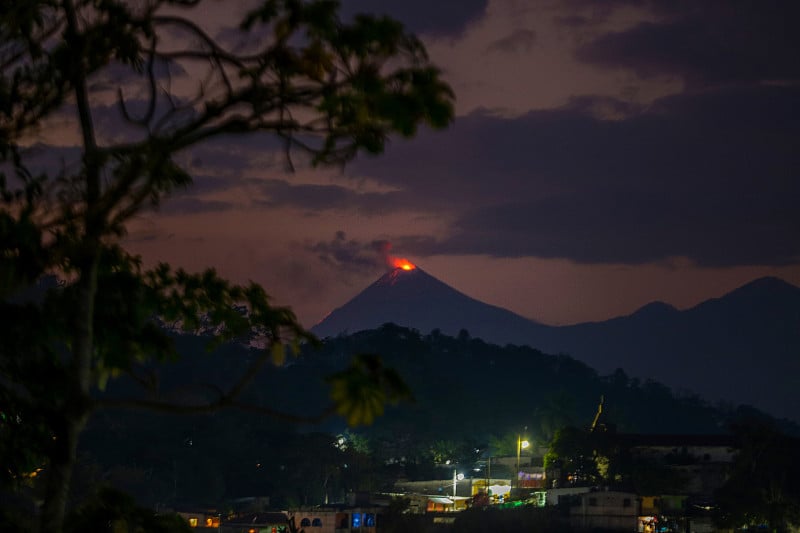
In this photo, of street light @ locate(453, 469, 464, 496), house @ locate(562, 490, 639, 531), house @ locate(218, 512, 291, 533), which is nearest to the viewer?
house @ locate(562, 490, 639, 531)

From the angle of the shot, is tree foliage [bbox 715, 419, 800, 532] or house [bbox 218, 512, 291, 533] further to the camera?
house [bbox 218, 512, 291, 533]

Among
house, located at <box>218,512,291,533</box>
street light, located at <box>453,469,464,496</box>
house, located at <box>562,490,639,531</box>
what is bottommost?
house, located at <box>218,512,291,533</box>

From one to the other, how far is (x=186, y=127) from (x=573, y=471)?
5295 cm

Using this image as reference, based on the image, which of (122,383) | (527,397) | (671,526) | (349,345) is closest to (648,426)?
(527,397)

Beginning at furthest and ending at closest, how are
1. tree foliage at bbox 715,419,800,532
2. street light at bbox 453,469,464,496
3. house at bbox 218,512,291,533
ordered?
street light at bbox 453,469,464,496 → house at bbox 218,512,291,533 → tree foliage at bbox 715,419,800,532

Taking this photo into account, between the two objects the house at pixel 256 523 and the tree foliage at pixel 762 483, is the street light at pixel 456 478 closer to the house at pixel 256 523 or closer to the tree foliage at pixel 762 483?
the house at pixel 256 523

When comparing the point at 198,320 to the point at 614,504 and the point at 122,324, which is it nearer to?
the point at 122,324

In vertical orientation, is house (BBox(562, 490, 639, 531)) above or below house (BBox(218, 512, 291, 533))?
above

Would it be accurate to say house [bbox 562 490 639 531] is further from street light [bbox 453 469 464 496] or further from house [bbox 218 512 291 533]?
house [bbox 218 512 291 533]

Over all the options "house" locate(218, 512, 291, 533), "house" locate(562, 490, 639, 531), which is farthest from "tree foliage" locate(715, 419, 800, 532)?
"house" locate(218, 512, 291, 533)

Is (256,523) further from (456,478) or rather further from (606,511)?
(456,478)

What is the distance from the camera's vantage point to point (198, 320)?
7.43 m

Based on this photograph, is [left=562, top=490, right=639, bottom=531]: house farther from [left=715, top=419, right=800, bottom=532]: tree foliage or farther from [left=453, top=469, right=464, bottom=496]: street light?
[left=453, top=469, right=464, bottom=496]: street light

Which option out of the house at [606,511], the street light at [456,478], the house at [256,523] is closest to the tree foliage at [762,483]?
the house at [606,511]
